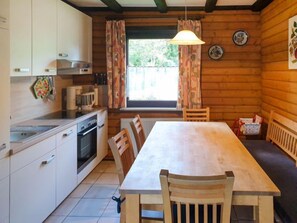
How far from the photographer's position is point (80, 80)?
203 inches

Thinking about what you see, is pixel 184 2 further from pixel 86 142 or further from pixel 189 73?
pixel 86 142

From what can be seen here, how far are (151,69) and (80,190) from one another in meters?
2.29

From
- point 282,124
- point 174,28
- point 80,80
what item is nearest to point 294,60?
point 282,124

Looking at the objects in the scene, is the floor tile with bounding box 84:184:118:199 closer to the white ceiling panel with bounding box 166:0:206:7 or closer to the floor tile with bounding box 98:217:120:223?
the floor tile with bounding box 98:217:120:223

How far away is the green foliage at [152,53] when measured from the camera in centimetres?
509

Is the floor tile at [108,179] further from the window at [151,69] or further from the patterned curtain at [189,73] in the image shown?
the patterned curtain at [189,73]

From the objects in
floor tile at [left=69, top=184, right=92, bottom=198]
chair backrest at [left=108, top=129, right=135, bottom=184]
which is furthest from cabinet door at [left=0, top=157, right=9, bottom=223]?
floor tile at [left=69, top=184, right=92, bottom=198]

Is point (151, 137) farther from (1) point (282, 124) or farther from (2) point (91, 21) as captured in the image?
(2) point (91, 21)

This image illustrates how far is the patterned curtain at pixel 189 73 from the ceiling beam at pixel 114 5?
0.91 meters

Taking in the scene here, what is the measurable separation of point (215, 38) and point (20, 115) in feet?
9.88

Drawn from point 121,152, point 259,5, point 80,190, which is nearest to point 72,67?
point 80,190

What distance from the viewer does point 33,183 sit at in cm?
258

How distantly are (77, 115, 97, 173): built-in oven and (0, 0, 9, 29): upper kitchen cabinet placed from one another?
171 cm

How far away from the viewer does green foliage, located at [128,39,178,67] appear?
5094mm
